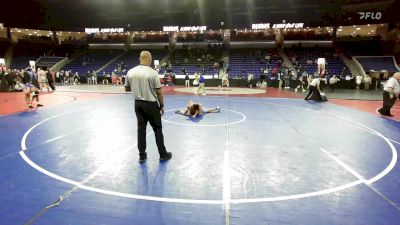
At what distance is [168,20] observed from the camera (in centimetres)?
3741

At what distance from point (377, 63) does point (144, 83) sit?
3580 cm

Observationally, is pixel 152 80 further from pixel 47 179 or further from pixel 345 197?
pixel 345 197

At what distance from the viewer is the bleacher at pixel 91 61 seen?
3756 centimetres

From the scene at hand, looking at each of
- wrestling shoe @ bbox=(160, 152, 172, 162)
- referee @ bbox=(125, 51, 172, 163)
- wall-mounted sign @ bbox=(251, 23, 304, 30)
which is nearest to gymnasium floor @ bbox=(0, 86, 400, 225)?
wrestling shoe @ bbox=(160, 152, 172, 162)

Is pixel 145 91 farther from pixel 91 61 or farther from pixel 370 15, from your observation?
pixel 91 61

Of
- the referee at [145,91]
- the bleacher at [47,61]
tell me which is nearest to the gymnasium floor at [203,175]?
the referee at [145,91]

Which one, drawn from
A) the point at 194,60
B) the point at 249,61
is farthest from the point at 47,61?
the point at 249,61

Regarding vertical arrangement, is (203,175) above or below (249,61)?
below

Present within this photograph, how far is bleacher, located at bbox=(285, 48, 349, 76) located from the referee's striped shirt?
29.2 m

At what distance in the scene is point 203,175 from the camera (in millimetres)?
4863

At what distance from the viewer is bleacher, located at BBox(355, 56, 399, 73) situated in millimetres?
32094

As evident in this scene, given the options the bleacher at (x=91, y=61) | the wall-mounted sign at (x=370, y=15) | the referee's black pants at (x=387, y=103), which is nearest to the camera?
the referee's black pants at (x=387, y=103)

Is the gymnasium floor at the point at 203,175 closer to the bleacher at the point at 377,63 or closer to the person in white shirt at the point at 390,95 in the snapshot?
the person in white shirt at the point at 390,95

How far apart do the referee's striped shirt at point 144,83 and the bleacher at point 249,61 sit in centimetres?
2796
